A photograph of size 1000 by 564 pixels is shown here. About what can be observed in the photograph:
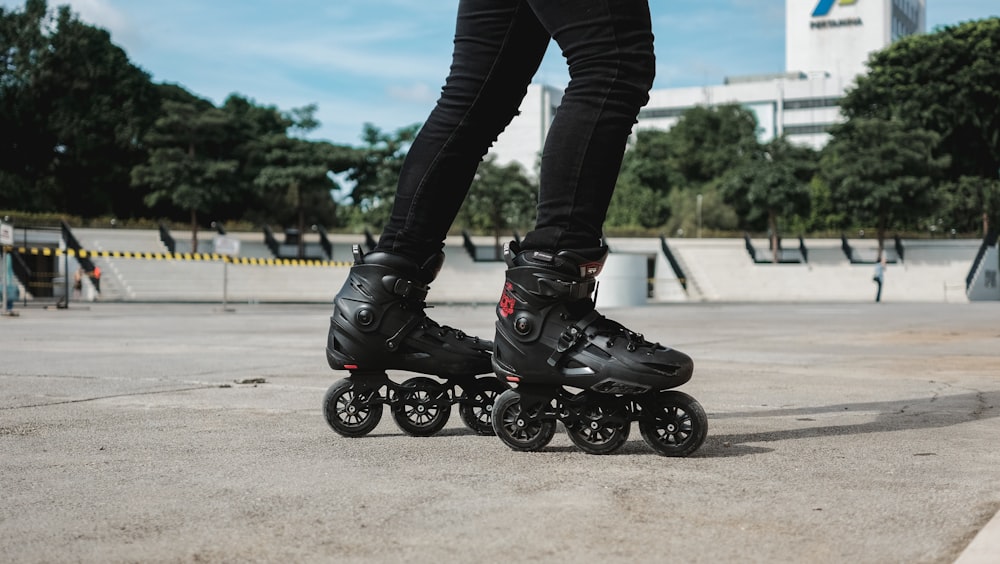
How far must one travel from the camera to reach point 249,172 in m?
45.7

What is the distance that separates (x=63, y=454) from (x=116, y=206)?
5032cm

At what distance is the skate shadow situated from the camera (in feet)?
8.66

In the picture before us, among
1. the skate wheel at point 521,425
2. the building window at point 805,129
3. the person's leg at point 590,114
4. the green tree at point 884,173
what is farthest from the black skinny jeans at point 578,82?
the building window at point 805,129

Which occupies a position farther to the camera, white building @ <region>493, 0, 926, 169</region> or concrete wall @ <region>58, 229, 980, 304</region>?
white building @ <region>493, 0, 926, 169</region>

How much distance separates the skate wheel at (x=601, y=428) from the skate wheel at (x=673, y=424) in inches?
2.0

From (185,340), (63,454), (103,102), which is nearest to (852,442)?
(63,454)

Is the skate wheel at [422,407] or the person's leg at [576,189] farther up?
the person's leg at [576,189]

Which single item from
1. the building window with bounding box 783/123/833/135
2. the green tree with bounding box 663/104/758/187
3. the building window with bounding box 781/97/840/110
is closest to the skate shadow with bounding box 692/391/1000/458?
the green tree with bounding box 663/104/758/187

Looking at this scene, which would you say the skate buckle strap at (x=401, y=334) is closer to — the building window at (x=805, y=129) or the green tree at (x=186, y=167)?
the green tree at (x=186, y=167)

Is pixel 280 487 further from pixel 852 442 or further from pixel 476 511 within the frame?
pixel 852 442

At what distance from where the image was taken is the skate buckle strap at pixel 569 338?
2.46 meters

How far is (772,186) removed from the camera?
51781 millimetres

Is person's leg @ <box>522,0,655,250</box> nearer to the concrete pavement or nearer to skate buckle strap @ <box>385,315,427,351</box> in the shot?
skate buckle strap @ <box>385,315,427,351</box>

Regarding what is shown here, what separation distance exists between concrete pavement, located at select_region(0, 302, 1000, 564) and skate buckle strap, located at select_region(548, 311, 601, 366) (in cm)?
23
